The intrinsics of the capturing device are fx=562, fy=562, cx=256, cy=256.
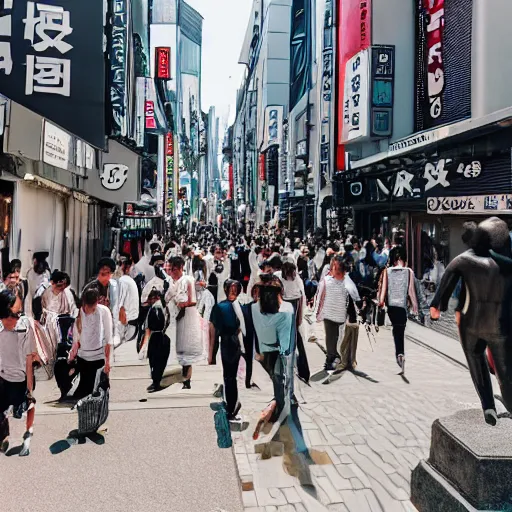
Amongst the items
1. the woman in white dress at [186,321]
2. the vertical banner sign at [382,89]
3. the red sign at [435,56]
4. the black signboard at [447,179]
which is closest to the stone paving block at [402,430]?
the woman in white dress at [186,321]

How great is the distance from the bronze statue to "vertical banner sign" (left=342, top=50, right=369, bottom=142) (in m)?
19.9

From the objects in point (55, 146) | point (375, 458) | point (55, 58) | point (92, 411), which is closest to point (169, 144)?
point (55, 58)

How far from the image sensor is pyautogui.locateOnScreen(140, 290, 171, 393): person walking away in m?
7.45

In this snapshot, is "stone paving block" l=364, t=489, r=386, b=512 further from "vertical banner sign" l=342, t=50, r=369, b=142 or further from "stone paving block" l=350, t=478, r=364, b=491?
"vertical banner sign" l=342, t=50, r=369, b=142

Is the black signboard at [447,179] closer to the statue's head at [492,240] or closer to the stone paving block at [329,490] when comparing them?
the statue's head at [492,240]

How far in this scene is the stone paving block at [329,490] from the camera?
4465 mm

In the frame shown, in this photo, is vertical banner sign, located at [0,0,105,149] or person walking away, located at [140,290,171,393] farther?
vertical banner sign, located at [0,0,105,149]

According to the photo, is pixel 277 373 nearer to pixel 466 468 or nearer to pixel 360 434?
pixel 360 434

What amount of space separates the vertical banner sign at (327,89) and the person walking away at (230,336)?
88.3 feet

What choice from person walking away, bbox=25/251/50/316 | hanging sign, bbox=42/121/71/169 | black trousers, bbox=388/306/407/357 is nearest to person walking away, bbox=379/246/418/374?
black trousers, bbox=388/306/407/357

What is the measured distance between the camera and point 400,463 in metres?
5.20

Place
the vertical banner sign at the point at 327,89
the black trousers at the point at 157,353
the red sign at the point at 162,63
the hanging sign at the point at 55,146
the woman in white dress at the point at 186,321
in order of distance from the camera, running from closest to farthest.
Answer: the black trousers at the point at 157,353 < the woman in white dress at the point at 186,321 < the hanging sign at the point at 55,146 < the vertical banner sign at the point at 327,89 < the red sign at the point at 162,63

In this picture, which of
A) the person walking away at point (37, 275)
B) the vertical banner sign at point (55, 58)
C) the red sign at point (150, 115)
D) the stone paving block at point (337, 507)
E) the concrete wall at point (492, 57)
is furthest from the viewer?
the red sign at point (150, 115)

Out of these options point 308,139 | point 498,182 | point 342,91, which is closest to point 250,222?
point 308,139
